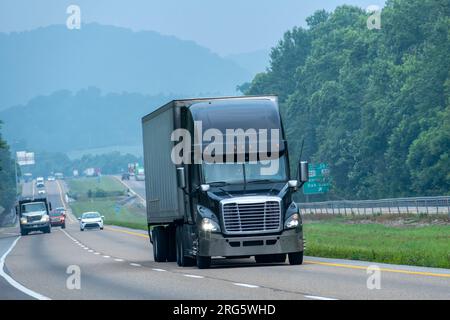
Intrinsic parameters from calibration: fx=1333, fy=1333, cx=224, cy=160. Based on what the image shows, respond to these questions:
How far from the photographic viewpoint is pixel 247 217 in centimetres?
2716

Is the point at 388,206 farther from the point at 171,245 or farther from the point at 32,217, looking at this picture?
the point at 171,245

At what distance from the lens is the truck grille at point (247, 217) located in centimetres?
2714

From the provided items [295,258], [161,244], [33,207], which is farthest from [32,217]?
[295,258]

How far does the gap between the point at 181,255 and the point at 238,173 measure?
332 centimetres

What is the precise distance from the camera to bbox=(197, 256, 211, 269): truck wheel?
1098 inches

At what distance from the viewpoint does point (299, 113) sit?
134 meters

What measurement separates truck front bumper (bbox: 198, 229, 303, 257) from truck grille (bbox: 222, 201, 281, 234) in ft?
0.56

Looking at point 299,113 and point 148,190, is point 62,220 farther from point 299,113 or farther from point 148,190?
point 148,190

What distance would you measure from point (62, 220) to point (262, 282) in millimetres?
83353

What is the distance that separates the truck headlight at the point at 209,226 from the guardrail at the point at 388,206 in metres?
35.5

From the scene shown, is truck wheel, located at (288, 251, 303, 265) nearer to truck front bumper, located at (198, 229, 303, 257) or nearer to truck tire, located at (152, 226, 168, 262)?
truck front bumper, located at (198, 229, 303, 257)

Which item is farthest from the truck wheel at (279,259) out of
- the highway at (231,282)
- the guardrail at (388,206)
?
the guardrail at (388,206)

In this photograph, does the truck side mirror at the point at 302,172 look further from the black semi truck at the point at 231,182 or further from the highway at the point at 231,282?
the highway at the point at 231,282
